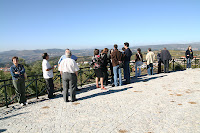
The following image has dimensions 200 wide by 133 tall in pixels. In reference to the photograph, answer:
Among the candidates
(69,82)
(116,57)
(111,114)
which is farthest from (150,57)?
(111,114)

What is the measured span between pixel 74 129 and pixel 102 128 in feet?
2.08

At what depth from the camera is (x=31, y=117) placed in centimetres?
467

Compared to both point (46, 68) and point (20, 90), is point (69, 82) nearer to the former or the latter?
point (46, 68)

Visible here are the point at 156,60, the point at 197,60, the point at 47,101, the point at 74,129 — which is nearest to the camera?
the point at 74,129

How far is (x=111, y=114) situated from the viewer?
4637 millimetres

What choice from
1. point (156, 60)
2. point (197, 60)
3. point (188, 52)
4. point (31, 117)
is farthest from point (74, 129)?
point (197, 60)

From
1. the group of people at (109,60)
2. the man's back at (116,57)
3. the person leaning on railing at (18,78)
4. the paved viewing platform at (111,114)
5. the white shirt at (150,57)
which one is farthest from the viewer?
the white shirt at (150,57)

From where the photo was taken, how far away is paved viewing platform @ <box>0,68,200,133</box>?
381cm

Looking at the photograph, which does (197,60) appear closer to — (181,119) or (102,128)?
(181,119)

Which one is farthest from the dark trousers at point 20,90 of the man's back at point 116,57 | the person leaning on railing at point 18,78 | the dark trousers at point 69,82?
the man's back at point 116,57

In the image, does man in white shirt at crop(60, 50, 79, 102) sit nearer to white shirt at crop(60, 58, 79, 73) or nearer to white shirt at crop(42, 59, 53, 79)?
white shirt at crop(60, 58, 79, 73)

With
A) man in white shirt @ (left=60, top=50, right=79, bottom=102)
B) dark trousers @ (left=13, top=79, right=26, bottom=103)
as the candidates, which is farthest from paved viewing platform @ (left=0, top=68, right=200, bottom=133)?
man in white shirt @ (left=60, top=50, right=79, bottom=102)

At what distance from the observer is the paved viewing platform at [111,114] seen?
381cm

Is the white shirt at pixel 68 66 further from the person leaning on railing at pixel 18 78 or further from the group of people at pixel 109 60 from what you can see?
the group of people at pixel 109 60
